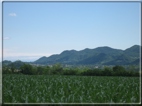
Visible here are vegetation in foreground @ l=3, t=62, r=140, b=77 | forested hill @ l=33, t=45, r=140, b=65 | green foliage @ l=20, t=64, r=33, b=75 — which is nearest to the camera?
forested hill @ l=33, t=45, r=140, b=65

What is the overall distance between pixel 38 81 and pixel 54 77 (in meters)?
0.59

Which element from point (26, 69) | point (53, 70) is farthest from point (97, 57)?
point (26, 69)

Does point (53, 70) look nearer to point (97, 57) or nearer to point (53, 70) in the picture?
point (53, 70)

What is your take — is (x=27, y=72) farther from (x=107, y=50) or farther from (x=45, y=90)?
(x=107, y=50)

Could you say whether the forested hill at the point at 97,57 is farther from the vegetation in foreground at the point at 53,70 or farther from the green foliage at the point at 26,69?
the green foliage at the point at 26,69

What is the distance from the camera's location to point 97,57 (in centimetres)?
620

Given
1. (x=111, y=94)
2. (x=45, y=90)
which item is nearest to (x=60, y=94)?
(x=45, y=90)

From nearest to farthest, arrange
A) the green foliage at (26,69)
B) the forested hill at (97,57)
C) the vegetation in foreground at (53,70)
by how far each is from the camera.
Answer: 1. the forested hill at (97,57)
2. the vegetation in foreground at (53,70)
3. the green foliage at (26,69)

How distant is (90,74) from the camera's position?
301 inches

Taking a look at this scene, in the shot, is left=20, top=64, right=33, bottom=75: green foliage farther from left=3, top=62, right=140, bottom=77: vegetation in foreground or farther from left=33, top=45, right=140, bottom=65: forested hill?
left=33, top=45, right=140, bottom=65: forested hill

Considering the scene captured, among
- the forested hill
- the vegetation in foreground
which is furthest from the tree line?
the forested hill

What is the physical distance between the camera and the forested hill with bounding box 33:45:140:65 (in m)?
5.29

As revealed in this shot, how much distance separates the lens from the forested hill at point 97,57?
5.29 m

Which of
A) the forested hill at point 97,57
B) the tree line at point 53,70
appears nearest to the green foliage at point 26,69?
the tree line at point 53,70
